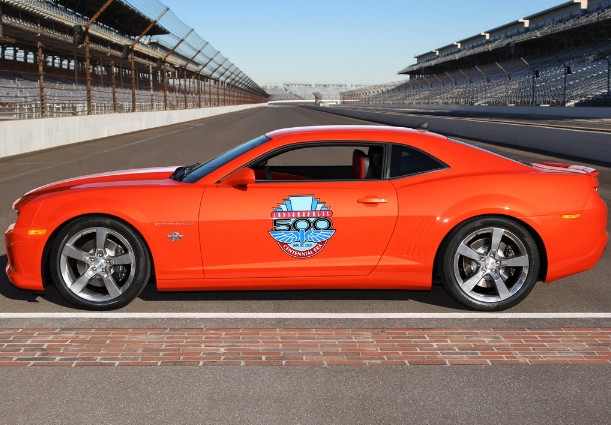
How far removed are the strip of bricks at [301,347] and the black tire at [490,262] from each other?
0.43 m

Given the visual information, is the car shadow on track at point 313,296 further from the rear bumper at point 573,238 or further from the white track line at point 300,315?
the rear bumper at point 573,238

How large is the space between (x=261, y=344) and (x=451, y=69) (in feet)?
403

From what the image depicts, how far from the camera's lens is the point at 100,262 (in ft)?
16.0

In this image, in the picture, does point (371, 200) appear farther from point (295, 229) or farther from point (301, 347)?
point (301, 347)

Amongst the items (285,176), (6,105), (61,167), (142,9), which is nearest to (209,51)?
(142,9)

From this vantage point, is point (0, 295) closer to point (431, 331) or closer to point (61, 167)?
point (431, 331)

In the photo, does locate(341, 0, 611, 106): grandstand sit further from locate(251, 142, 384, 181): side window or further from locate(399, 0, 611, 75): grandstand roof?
locate(251, 142, 384, 181): side window

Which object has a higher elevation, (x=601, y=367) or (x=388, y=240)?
(x=388, y=240)

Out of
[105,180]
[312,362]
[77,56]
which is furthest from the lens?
[77,56]

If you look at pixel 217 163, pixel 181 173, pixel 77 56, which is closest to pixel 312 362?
pixel 217 163

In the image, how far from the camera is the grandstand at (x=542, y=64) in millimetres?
59219

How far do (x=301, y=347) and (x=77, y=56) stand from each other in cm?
5354

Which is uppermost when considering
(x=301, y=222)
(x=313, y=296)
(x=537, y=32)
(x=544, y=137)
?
(x=537, y=32)

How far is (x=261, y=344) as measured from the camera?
14.0 ft
